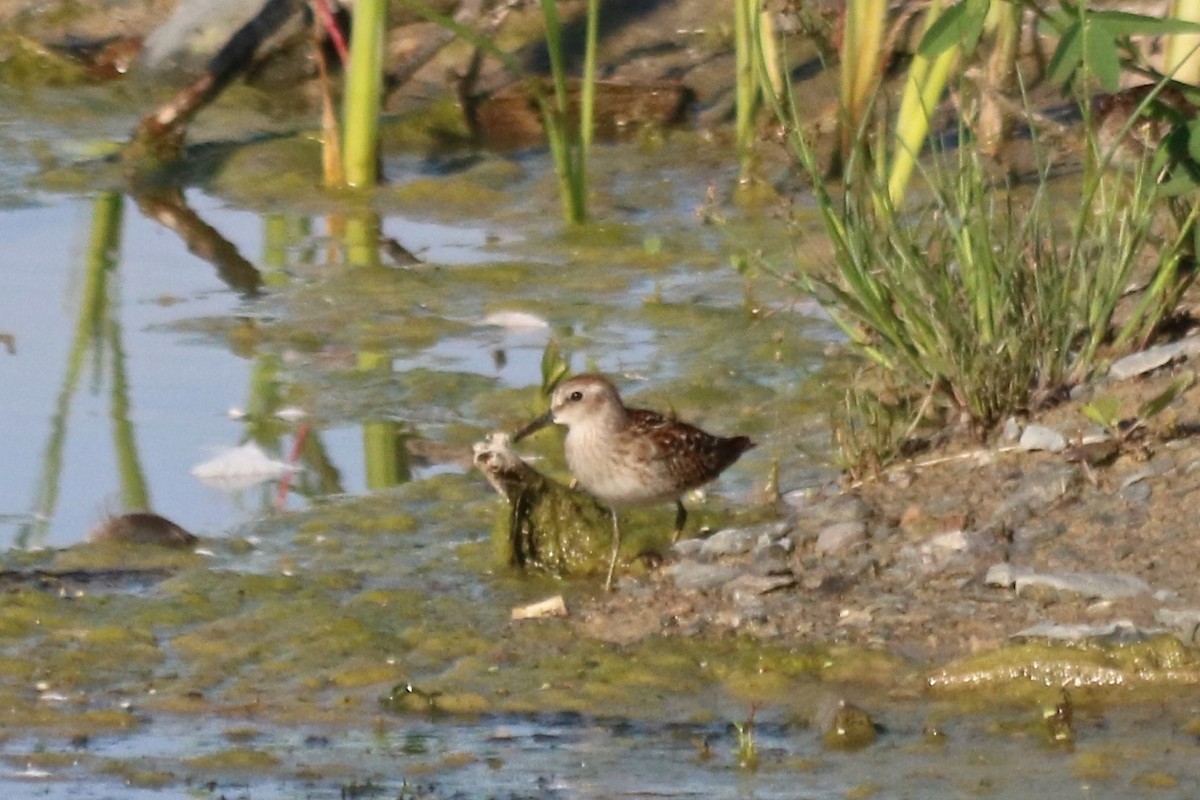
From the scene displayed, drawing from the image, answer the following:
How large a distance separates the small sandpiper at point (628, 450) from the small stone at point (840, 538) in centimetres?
54

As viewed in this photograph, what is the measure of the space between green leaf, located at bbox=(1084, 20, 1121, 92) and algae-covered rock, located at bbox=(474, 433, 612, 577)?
1866mm

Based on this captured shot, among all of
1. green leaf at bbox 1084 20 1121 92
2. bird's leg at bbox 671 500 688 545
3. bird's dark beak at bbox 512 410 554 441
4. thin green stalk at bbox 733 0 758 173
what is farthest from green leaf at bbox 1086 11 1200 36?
thin green stalk at bbox 733 0 758 173

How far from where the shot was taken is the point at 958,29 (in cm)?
557

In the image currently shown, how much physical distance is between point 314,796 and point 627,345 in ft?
13.8

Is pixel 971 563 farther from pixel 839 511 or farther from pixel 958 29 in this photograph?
pixel 958 29

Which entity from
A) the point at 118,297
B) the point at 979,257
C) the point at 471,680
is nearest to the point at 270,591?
the point at 471,680

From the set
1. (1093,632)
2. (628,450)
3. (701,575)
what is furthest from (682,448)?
(1093,632)

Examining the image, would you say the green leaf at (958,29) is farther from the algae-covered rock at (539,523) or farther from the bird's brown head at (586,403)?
the algae-covered rock at (539,523)

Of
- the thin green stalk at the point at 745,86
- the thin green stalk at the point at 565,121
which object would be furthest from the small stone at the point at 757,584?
the thin green stalk at the point at 745,86

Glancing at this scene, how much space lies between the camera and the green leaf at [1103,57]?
5.32 metres

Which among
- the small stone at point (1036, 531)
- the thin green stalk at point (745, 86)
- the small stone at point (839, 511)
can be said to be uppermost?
the thin green stalk at point (745, 86)

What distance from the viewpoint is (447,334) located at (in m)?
8.76

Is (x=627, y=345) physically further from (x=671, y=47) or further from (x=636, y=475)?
(x=671, y=47)

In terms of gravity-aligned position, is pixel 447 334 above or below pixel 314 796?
above
